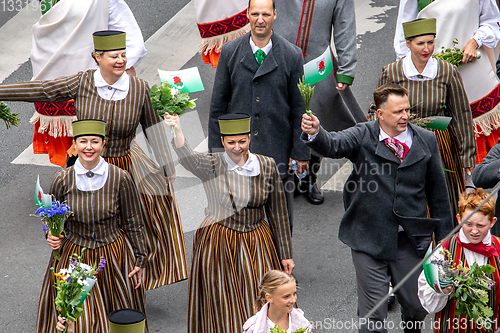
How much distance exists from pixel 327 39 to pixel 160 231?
2355 millimetres

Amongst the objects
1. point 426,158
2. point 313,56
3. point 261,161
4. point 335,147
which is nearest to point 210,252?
point 261,161

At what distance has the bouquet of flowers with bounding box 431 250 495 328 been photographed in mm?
4551

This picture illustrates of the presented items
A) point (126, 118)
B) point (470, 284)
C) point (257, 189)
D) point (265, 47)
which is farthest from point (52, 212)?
point (470, 284)

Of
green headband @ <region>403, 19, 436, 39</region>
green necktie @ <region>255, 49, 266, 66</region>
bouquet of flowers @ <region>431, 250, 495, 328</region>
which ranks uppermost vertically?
green headband @ <region>403, 19, 436, 39</region>

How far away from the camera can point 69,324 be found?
14.9 ft

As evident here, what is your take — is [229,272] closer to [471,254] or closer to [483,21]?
[471,254]

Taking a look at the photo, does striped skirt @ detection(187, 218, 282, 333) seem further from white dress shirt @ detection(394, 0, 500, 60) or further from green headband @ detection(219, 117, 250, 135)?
white dress shirt @ detection(394, 0, 500, 60)

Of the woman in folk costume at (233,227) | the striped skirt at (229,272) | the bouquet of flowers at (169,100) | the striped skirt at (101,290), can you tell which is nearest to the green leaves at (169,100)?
the bouquet of flowers at (169,100)

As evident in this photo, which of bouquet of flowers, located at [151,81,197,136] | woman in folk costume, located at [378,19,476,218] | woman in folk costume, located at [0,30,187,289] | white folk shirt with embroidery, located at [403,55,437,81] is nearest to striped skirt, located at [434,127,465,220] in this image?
woman in folk costume, located at [378,19,476,218]

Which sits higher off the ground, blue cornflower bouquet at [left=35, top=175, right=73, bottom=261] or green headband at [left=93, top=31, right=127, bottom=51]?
green headband at [left=93, top=31, right=127, bottom=51]

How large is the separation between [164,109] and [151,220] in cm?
101

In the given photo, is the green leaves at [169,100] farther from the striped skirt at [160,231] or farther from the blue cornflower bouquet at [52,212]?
the blue cornflower bouquet at [52,212]

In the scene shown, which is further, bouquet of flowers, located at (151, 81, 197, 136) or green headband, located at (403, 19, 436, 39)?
green headband, located at (403, 19, 436, 39)

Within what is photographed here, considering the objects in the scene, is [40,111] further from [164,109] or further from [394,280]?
[394,280]
